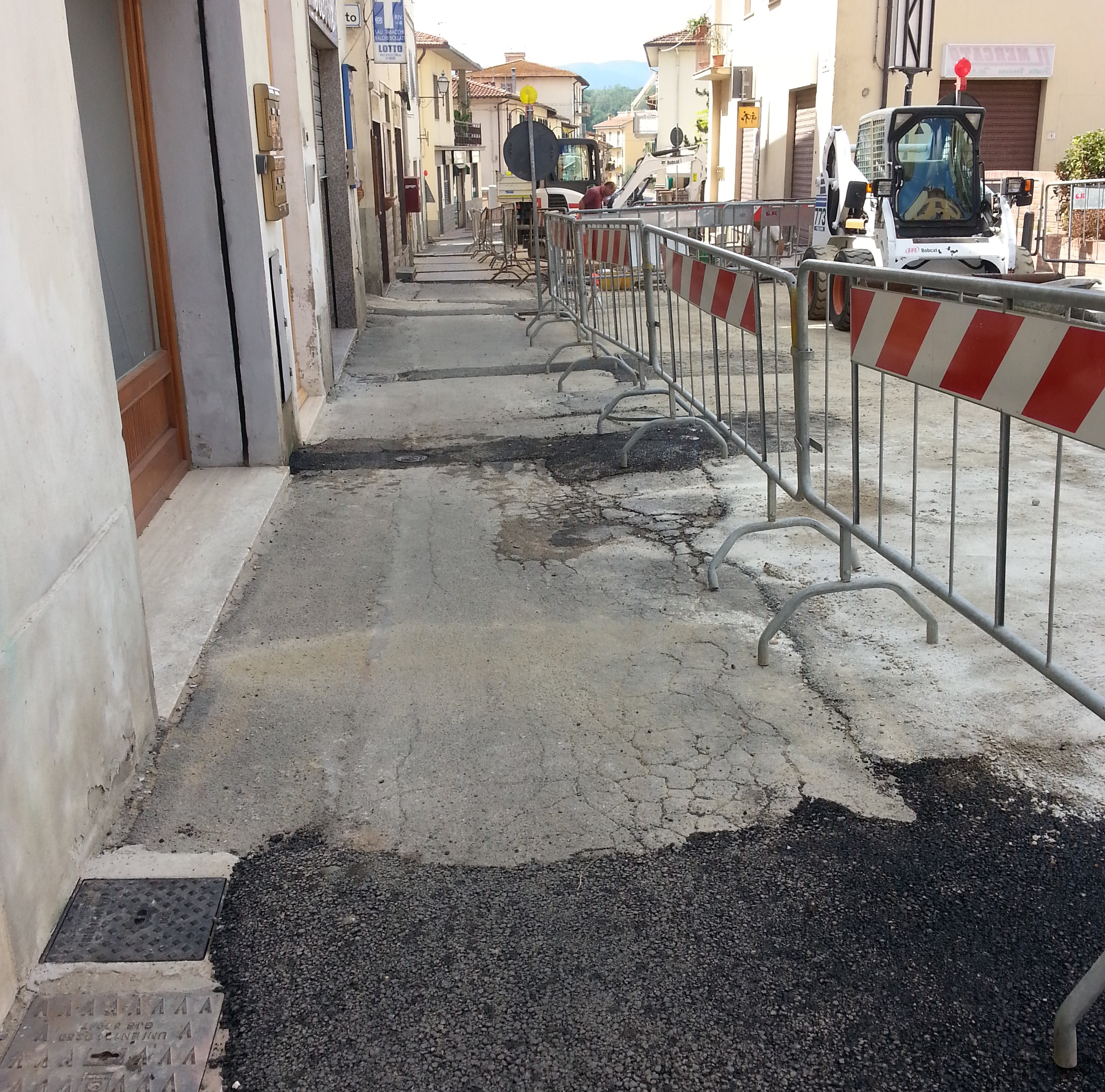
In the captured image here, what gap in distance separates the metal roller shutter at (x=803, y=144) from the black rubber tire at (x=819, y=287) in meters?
10.2

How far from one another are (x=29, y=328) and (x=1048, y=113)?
22.4 m

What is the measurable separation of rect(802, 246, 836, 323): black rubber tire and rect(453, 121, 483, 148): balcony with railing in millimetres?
44438

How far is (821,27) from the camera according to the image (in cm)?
2039

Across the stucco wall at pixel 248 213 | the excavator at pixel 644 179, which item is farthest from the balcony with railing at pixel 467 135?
the stucco wall at pixel 248 213

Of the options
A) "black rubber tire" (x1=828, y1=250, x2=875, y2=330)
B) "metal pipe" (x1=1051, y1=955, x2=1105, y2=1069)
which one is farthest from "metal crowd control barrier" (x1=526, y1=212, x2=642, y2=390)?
"metal pipe" (x1=1051, y1=955, x2=1105, y2=1069)

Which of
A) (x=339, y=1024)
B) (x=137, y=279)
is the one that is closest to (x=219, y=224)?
(x=137, y=279)

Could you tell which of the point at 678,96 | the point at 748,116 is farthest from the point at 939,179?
the point at 678,96

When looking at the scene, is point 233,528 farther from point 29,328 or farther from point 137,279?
point 29,328

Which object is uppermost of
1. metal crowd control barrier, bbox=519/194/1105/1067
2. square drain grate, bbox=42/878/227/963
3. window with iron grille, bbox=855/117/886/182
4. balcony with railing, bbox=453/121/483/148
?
balcony with railing, bbox=453/121/483/148

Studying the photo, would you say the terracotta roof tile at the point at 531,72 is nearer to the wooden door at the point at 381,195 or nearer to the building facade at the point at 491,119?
the building facade at the point at 491,119

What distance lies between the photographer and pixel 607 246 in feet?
28.1

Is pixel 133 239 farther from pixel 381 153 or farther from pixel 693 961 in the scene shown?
pixel 381 153

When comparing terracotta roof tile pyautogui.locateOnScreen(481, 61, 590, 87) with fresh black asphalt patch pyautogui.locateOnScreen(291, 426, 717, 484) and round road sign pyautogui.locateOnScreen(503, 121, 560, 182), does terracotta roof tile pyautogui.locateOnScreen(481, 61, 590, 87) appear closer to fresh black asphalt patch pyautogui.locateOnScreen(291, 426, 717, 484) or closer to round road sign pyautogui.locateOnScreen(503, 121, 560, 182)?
round road sign pyautogui.locateOnScreen(503, 121, 560, 182)

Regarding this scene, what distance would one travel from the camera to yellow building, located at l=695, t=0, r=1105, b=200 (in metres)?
19.8
